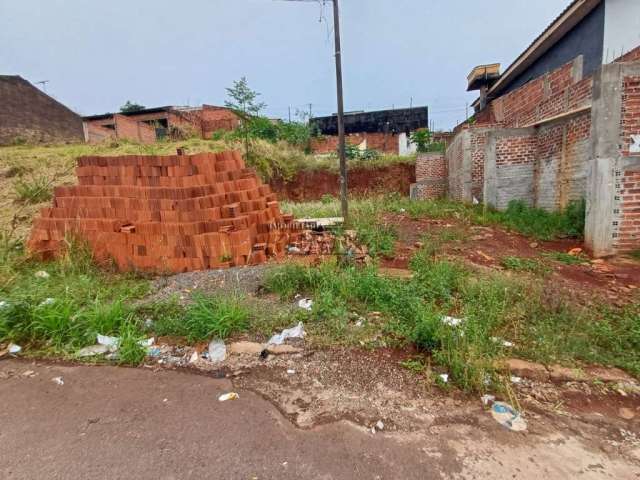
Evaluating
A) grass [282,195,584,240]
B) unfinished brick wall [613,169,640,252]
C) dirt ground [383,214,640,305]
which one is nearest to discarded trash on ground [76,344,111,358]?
dirt ground [383,214,640,305]

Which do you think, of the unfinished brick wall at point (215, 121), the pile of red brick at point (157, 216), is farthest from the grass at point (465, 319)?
the unfinished brick wall at point (215, 121)

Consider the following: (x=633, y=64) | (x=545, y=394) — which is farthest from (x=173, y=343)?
(x=633, y=64)

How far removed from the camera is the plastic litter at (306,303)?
9.68 feet

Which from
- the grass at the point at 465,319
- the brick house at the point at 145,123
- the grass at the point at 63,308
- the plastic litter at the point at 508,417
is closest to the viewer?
the plastic litter at the point at 508,417

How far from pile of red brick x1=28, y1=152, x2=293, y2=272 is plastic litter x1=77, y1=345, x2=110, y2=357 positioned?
5.18ft

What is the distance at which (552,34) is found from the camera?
9.53 metres

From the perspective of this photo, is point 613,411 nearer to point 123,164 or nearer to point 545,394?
point 545,394

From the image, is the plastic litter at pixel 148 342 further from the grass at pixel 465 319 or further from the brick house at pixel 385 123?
the brick house at pixel 385 123

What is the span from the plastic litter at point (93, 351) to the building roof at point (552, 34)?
12479 mm

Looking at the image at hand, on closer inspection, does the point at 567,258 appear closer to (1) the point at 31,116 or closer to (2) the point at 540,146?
(2) the point at 540,146

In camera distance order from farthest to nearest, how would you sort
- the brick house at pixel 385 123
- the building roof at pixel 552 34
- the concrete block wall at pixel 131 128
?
the brick house at pixel 385 123
the concrete block wall at pixel 131 128
the building roof at pixel 552 34

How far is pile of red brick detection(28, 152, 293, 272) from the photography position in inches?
158

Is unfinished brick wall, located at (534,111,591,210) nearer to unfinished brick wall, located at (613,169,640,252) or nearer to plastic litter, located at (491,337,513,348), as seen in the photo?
unfinished brick wall, located at (613,169,640,252)

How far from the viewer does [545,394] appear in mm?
1918
